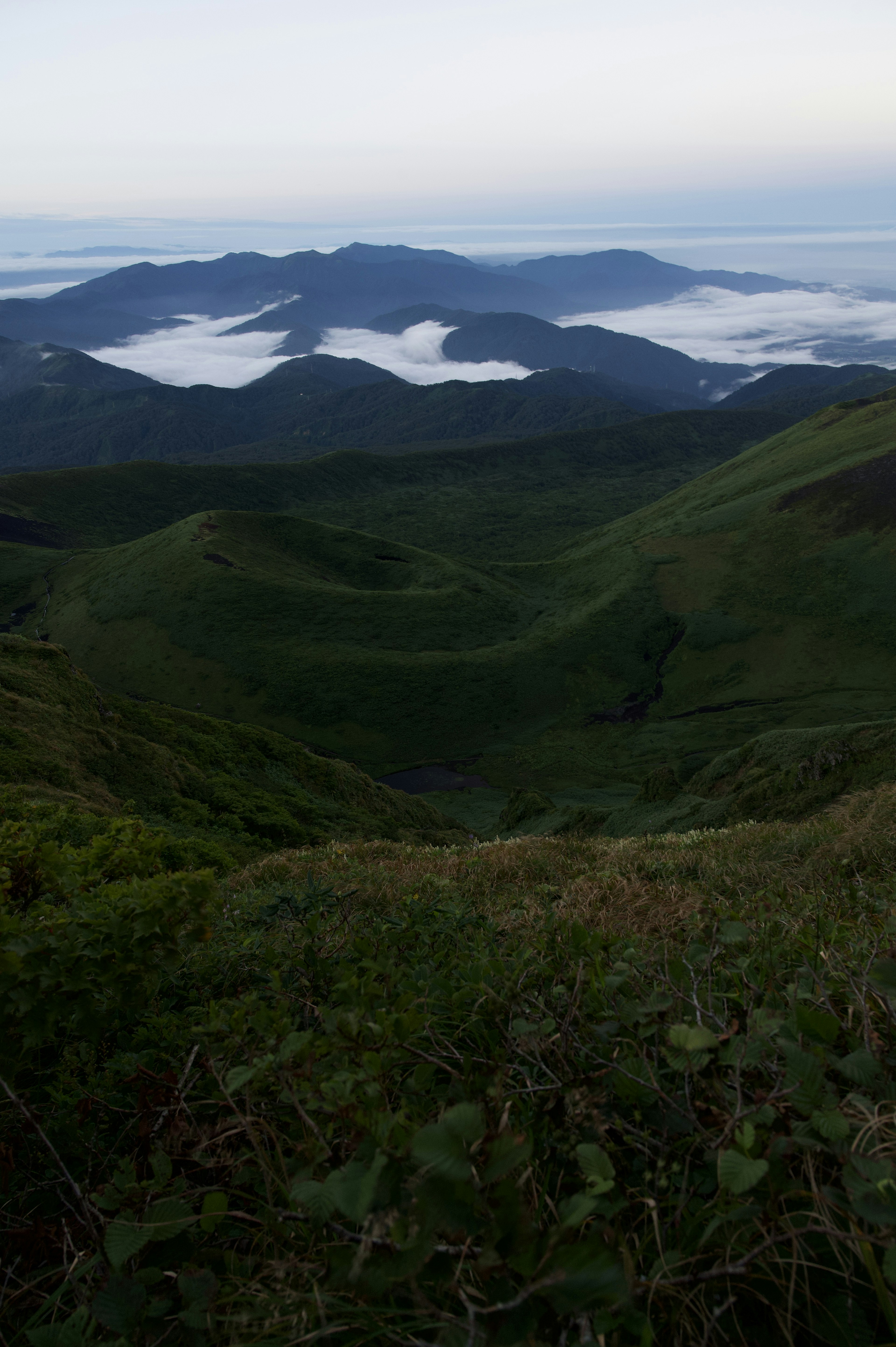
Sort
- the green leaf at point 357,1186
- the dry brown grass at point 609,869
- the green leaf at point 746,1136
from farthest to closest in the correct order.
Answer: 1. the dry brown grass at point 609,869
2. the green leaf at point 746,1136
3. the green leaf at point 357,1186

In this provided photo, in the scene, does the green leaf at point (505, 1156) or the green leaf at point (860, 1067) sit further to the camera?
the green leaf at point (860, 1067)

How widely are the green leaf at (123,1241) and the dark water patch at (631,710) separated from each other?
8068 centimetres

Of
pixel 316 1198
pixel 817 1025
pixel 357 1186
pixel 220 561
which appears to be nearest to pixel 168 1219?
pixel 316 1198

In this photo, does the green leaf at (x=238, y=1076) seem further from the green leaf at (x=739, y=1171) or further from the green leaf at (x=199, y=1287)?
the green leaf at (x=739, y=1171)

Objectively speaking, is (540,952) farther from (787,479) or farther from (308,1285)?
(787,479)

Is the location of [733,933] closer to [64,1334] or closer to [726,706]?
[64,1334]

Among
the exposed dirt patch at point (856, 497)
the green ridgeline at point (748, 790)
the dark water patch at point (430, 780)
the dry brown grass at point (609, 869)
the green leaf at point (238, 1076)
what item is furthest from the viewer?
the exposed dirt patch at point (856, 497)

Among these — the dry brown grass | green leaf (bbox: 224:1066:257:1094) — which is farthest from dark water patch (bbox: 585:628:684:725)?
green leaf (bbox: 224:1066:257:1094)

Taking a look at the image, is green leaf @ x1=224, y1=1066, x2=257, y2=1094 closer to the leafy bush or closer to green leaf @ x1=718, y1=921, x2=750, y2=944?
the leafy bush

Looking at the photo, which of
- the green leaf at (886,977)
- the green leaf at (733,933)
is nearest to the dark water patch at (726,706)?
the green leaf at (733,933)

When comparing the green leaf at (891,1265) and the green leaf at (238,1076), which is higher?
the green leaf at (891,1265)

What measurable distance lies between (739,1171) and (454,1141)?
0.87 m

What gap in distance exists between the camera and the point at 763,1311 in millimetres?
1997

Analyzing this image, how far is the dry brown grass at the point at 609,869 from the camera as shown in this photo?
6457mm
